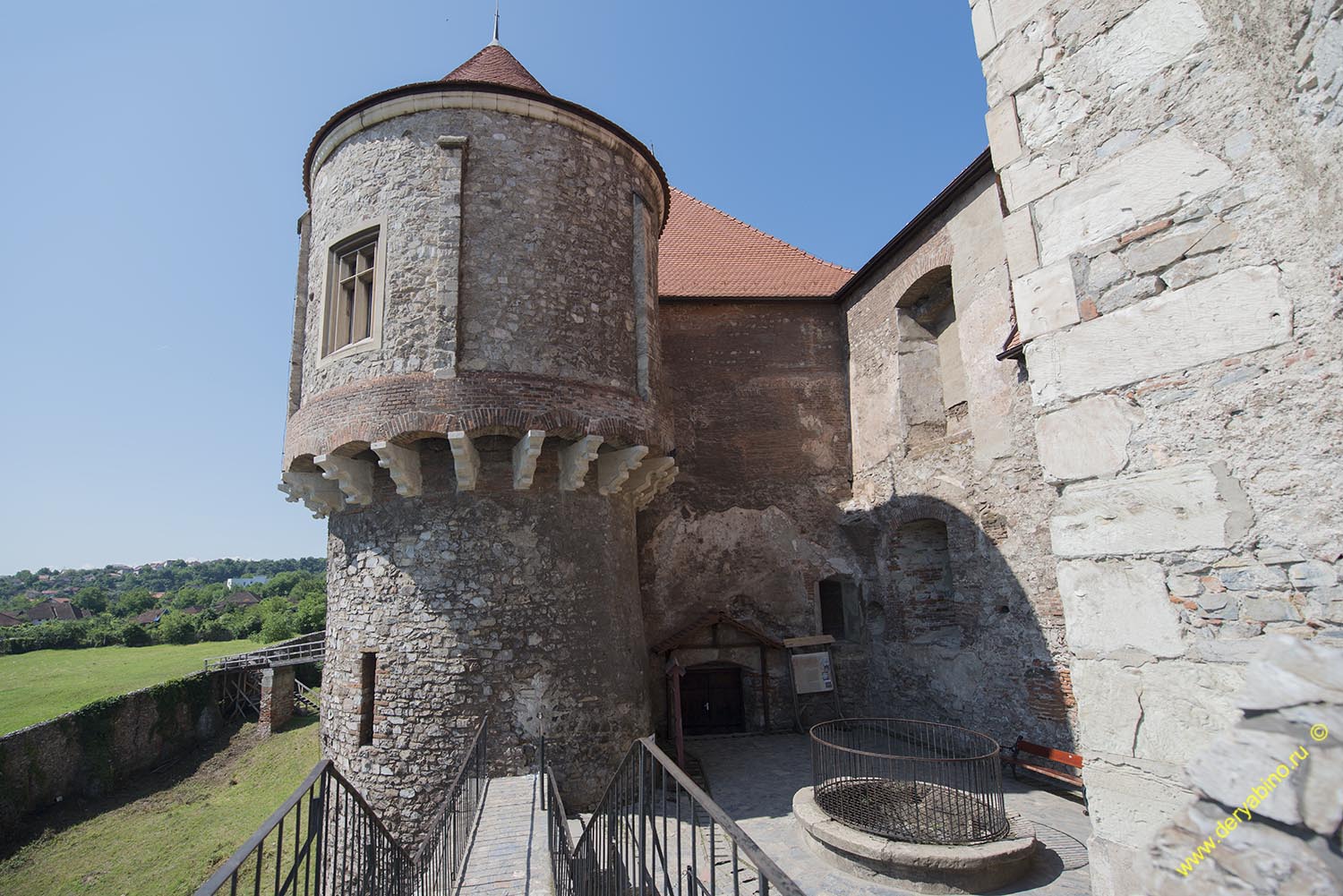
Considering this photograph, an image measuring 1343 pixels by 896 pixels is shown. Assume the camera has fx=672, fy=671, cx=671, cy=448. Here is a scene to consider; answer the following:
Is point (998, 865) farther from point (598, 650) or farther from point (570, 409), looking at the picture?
point (570, 409)

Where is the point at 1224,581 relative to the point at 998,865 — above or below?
above

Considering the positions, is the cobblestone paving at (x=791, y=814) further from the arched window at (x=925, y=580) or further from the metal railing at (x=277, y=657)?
the metal railing at (x=277, y=657)

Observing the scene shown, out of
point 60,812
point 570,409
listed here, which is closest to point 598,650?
point 570,409

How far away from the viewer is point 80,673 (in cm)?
3131

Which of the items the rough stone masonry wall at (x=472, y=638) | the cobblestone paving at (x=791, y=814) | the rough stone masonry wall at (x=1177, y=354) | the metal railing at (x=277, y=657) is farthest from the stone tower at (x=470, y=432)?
the metal railing at (x=277, y=657)

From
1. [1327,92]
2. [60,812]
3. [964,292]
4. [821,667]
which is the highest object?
[964,292]

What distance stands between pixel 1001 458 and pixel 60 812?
947 inches

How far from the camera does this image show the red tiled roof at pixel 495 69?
1020 cm

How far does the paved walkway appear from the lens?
17.7 feet

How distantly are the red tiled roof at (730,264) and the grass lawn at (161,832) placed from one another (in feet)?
37.2

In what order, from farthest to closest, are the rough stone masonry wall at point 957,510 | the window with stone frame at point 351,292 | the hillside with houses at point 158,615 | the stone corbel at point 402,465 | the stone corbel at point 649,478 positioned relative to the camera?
the hillside with houses at point 158,615
the stone corbel at point 649,478
the rough stone masonry wall at point 957,510
the window with stone frame at point 351,292
the stone corbel at point 402,465

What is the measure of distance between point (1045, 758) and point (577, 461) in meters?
7.28

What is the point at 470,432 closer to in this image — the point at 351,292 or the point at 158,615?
the point at 351,292

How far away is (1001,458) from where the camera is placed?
9.84 m
